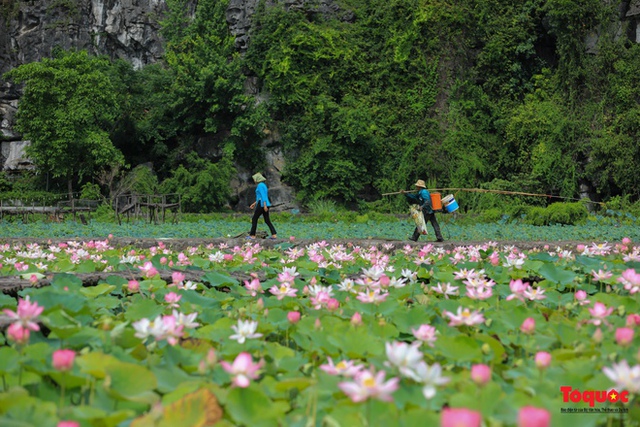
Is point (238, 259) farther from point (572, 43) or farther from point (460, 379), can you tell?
point (572, 43)

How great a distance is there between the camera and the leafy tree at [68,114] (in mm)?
21766

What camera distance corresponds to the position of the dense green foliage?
1758 centimetres

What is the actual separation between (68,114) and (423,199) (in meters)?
18.4

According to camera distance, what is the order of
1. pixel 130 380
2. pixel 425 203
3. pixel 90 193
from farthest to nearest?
pixel 90 193 < pixel 425 203 < pixel 130 380

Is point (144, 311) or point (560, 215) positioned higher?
point (144, 311)

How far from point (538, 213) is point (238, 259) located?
10.9 m

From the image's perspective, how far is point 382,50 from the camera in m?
20.4

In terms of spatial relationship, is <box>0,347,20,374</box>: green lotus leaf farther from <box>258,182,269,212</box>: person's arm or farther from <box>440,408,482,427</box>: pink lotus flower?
<box>258,182,269,212</box>: person's arm

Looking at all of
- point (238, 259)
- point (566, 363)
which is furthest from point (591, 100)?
point (566, 363)

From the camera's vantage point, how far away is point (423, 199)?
8445 millimetres

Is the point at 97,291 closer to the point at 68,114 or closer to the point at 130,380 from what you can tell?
the point at 130,380

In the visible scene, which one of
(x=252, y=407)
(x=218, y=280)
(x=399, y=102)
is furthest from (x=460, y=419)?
(x=399, y=102)

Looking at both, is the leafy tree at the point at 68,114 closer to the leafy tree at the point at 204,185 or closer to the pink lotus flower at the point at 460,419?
the leafy tree at the point at 204,185

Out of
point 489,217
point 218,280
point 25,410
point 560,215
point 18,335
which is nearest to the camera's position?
point 25,410
